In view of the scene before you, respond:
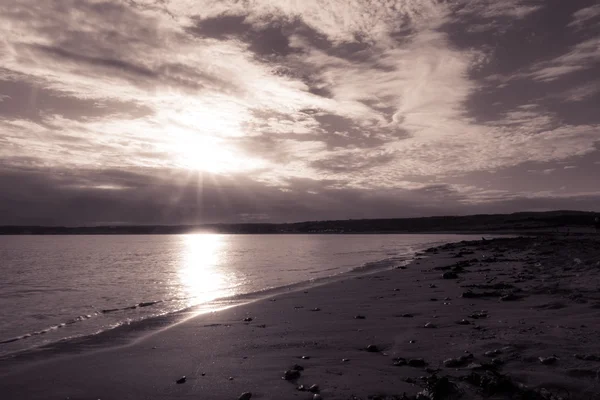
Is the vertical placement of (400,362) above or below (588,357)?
below

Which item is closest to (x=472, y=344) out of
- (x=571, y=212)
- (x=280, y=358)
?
(x=280, y=358)

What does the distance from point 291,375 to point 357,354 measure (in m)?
1.80

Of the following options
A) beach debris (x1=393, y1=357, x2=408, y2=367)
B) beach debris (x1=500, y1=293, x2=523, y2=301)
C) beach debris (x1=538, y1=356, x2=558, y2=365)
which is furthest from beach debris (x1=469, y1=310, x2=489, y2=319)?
beach debris (x1=393, y1=357, x2=408, y2=367)

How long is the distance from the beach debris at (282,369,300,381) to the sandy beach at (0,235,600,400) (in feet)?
0.06

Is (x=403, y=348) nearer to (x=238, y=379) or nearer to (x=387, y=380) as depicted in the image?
(x=387, y=380)

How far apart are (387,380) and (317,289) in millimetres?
13864

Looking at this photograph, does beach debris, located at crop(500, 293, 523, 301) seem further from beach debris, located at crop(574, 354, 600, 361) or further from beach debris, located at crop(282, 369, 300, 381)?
beach debris, located at crop(282, 369, 300, 381)

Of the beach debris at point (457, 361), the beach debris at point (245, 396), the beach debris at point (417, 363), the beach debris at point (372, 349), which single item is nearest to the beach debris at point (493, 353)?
the beach debris at point (457, 361)

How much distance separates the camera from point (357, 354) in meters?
8.57

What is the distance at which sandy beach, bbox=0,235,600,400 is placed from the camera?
6.44 meters

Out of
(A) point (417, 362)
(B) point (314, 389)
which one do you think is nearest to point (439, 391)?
(A) point (417, 362)

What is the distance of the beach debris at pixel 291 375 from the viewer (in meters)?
7.34

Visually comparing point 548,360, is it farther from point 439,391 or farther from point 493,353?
point 439,391

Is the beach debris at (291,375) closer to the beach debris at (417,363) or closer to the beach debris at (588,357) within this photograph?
the beach debris at (417,363)
